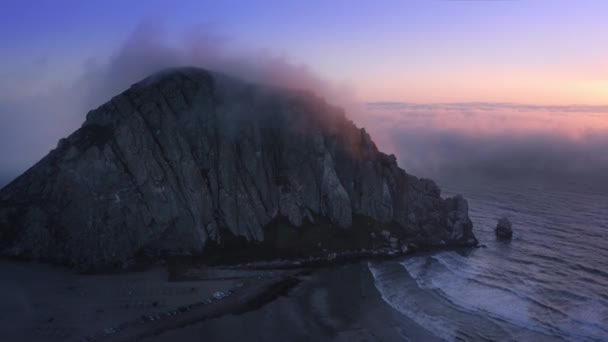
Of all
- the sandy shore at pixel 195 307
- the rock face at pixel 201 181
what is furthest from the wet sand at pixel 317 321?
the rock face at pixel 201 181

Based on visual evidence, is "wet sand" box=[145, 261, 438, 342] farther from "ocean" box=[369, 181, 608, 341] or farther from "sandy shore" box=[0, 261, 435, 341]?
"ocean" box=[369, 181, 608, 341]

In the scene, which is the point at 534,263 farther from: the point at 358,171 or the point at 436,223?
the point at 358,171

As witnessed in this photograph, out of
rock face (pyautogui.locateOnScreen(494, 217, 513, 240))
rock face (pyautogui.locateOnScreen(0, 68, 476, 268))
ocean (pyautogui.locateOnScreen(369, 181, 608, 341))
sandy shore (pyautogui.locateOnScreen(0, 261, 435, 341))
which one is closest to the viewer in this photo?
sandy shore (pyautogui.locateOnScreen(0, 261, 435, 341))

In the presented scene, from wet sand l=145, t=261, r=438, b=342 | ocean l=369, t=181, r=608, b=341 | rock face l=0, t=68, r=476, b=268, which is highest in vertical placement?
rock face l=0, t=68, r=476, b=268

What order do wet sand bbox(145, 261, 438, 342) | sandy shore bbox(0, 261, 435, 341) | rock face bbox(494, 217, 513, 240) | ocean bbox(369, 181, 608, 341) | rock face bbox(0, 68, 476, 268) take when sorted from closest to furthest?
sandy shore bbox(0, 261, 435, 341) < wet sand bbox(145, 261, 438, 342) < ocean bbox(369, 181, 608, 341) < rock face bbox(0, 68, 476, 268) < rock face bbox(494, 217, 513, 240)

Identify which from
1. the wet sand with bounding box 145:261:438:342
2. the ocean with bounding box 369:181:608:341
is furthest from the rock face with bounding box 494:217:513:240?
the wet sand with bounding box 145:261:438:342

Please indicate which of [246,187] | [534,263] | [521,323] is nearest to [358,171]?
[246,187]
